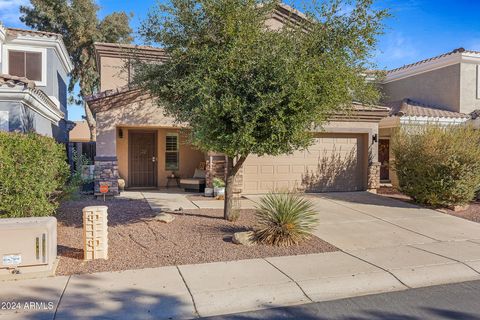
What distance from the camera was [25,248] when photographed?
5.43m

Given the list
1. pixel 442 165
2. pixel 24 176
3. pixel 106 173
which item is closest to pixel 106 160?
pixel 106 173

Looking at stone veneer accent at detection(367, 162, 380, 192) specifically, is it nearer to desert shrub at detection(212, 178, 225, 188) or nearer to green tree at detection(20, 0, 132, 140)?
desert shrub at detection(212, 178, 225, 188)

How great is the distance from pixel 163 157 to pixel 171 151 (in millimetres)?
419

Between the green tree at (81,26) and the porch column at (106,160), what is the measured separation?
544 inches

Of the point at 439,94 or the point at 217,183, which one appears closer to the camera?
the point at 217,183

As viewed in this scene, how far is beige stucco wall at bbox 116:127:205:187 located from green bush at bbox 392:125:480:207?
8186mm

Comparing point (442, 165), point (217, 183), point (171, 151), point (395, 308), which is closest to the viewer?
point (395, 308)

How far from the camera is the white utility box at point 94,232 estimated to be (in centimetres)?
612

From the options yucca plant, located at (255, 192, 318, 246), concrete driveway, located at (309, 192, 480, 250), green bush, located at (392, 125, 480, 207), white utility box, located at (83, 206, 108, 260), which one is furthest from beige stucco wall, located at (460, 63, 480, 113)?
white utility box, located at (83, 206, 108, 260)

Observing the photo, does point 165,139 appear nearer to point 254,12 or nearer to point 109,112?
point 109,112

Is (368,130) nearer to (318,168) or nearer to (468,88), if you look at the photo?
(318,168)

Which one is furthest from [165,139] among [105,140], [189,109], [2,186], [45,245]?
[45,245]

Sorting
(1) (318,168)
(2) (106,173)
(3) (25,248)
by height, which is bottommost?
(3) (25,248)

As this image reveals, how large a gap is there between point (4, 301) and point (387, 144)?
17.1 metres
